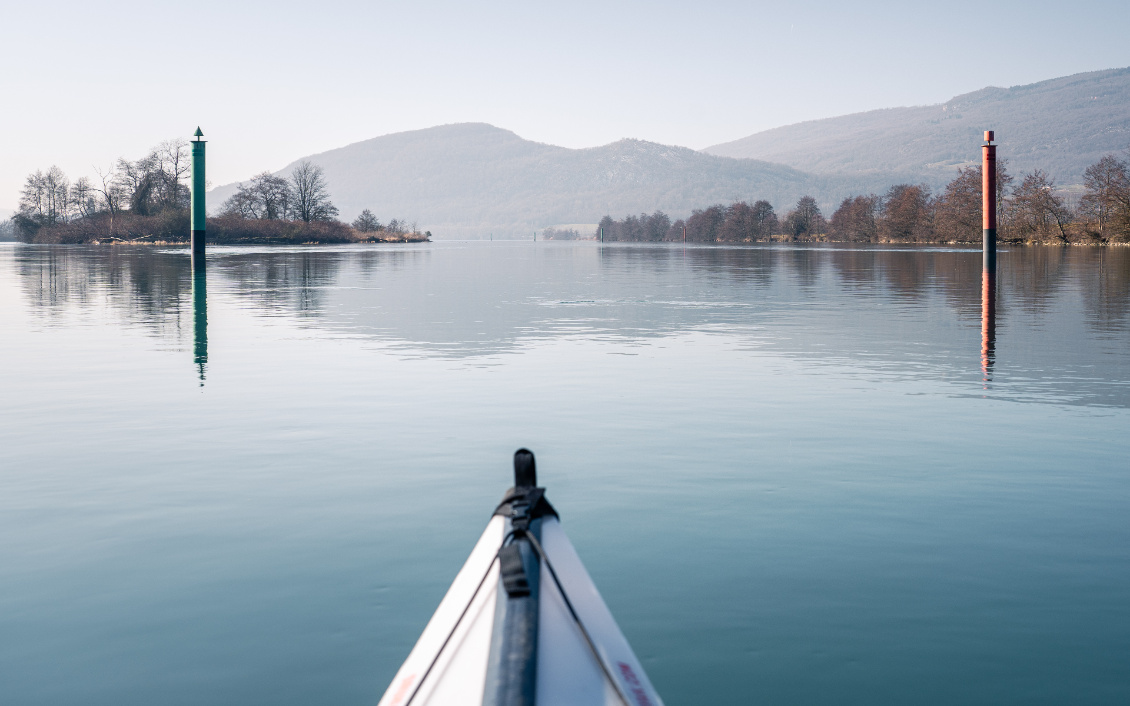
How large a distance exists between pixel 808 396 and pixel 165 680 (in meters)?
9.41

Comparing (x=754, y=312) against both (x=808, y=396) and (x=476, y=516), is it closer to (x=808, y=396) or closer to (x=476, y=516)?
(x=808, y=396)

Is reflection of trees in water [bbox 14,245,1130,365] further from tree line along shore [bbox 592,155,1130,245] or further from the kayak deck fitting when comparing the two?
tree line along shore [bbox 592,155,1130,245]

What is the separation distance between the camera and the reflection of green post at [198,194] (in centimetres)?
4625

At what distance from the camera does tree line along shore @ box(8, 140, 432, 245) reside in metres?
111

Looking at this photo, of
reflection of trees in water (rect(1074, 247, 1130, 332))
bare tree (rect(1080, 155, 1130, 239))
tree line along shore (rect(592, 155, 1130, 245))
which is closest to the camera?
reflection of trees in water (rect(1074, 247, 1130, 332))

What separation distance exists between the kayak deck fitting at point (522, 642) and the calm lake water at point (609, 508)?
1.01 meters

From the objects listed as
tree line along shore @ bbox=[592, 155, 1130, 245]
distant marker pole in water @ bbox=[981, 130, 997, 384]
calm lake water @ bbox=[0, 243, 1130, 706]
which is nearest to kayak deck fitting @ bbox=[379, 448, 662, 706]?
calm lake water @ bbox=[0, 243, 1130, 706]

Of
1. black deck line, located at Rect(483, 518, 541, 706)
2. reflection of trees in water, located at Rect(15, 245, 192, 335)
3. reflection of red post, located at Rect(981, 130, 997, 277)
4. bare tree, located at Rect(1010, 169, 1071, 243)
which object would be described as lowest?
black deck line, located at Rect(483, 518, 541, 706)

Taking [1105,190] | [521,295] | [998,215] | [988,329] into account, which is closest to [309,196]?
[998,215]

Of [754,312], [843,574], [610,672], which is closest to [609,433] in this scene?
[843,574]

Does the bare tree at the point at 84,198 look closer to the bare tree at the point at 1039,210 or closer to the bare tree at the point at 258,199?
the bare tree at the point at 258,199

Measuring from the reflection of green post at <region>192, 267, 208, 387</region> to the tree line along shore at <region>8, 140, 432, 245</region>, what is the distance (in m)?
80.6

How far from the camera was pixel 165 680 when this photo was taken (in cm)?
461

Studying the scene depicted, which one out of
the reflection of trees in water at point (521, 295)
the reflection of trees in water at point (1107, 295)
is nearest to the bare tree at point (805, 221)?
the reflection of trees in water at point (521, 295)
